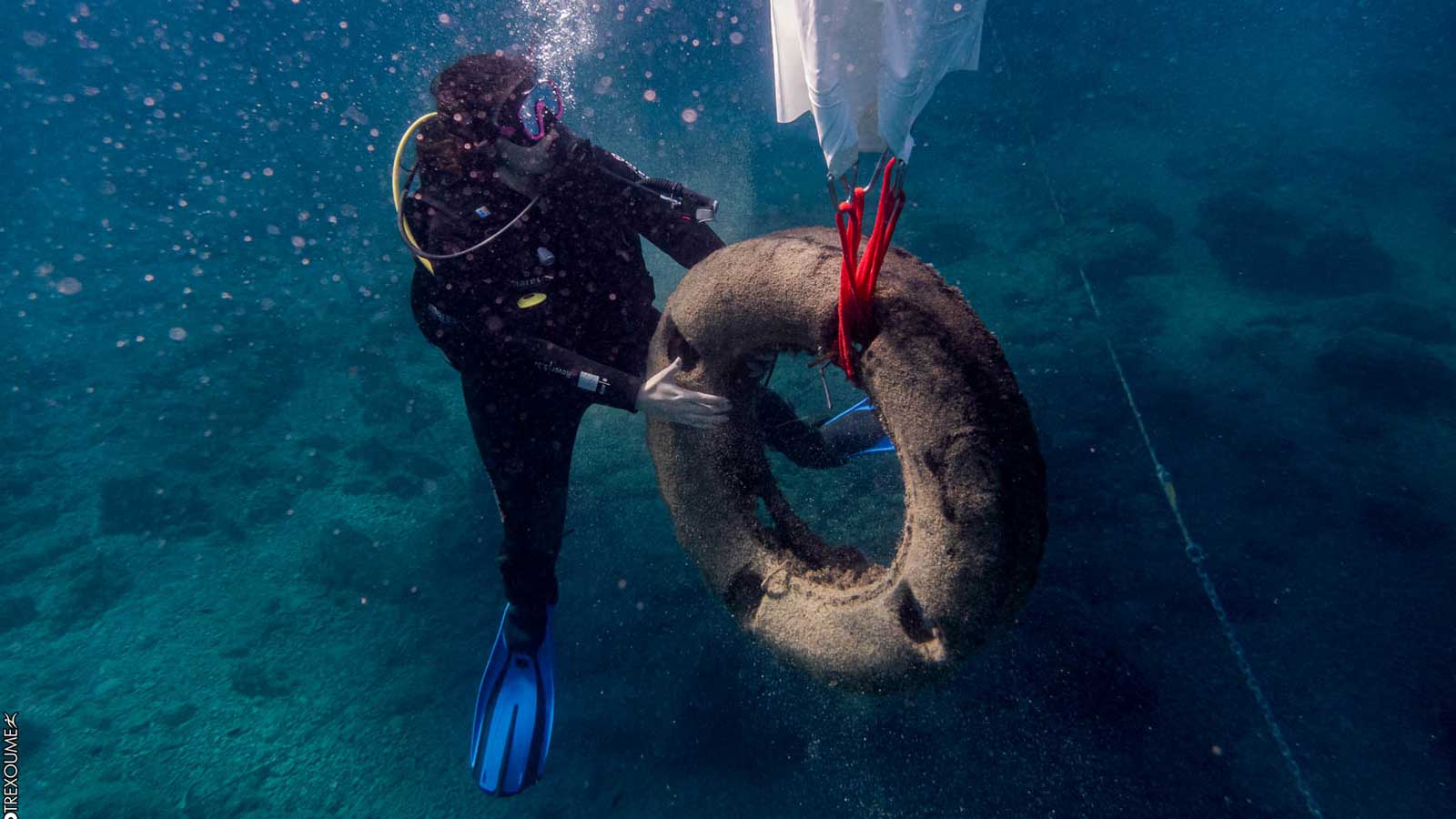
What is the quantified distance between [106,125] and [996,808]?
29.7 metres

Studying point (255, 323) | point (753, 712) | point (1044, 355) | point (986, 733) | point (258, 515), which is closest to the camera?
point (986, 733)

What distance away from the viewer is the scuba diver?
2760mm

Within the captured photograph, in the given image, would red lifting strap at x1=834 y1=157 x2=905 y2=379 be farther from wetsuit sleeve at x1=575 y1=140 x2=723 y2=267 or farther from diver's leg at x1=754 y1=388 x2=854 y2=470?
diver's leg at x1=754 y1=388 x2=854 y2=470

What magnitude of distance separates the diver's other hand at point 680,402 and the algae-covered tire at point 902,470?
0.28ft

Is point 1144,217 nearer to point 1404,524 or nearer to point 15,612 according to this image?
point 1404,524

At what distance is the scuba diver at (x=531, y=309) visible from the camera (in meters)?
2.76

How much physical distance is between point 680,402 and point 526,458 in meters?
1.46

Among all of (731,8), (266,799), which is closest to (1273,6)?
(731,8)

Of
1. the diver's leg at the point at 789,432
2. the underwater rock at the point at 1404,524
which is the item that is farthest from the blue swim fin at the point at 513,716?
the underwater rock at the point at 1404,524

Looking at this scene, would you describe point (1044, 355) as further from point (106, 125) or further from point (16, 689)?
point (106, 125)

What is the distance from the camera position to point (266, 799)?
15.8 ft

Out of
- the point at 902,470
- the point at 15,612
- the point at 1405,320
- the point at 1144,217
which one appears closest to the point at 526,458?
the point at 902,470

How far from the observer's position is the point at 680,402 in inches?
96.1

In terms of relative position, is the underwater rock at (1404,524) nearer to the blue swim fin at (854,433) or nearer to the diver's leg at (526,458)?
the blue swim fin at (854,433)
